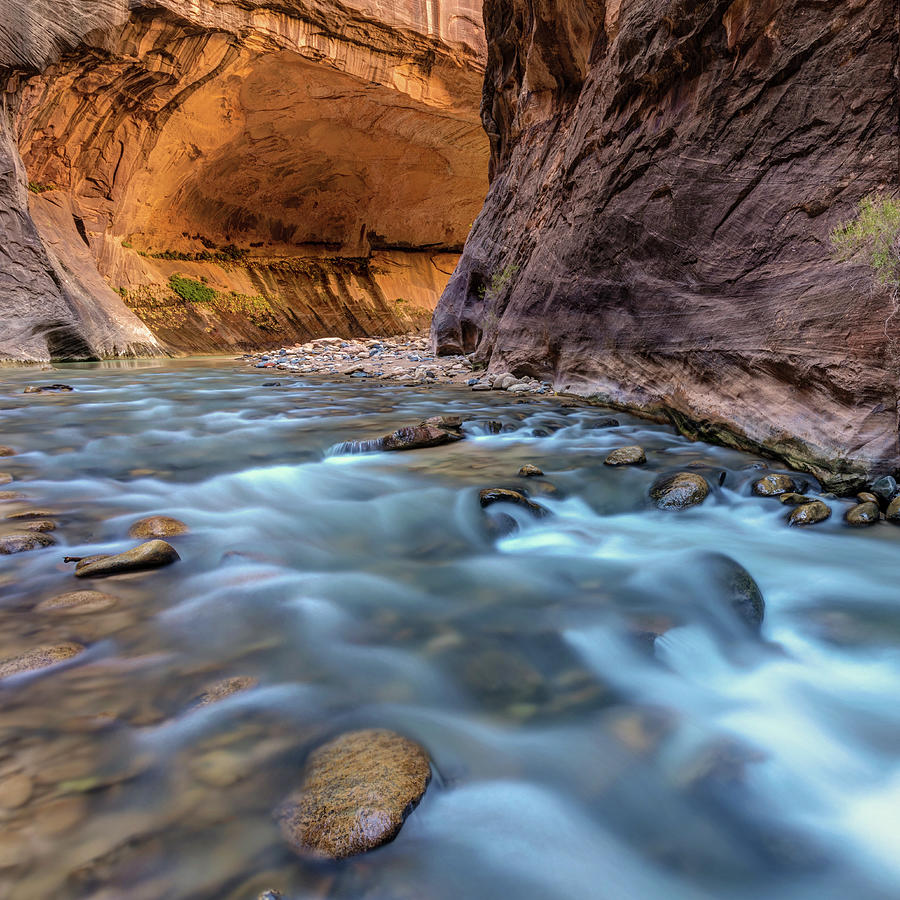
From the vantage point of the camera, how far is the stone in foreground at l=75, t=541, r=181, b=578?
76.6 inches

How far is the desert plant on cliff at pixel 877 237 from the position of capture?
2.75 metres

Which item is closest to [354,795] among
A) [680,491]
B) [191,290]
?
[680,491]

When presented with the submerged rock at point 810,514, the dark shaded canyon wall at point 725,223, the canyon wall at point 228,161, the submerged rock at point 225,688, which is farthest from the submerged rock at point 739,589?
the canyon wall at point 228,161

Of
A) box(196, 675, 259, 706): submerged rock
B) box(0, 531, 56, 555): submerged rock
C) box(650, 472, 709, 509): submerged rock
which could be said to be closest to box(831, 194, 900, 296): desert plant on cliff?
box(650, 472, 709, 509): submerged rock

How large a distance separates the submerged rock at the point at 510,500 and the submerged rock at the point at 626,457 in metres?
0.79

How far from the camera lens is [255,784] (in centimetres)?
114

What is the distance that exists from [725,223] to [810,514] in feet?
7.59

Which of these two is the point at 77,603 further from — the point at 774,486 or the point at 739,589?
the point at 774,486

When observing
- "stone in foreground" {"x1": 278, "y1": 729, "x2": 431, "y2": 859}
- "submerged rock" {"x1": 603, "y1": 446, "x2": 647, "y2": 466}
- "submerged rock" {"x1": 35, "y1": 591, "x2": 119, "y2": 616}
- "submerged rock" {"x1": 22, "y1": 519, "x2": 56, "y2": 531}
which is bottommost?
"stone in foreground" {"x1": 278, "y1": 729, "x2": 431, "y2": 859}

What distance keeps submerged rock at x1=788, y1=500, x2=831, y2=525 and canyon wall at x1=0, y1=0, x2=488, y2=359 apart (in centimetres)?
1164

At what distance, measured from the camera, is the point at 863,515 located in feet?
8.20

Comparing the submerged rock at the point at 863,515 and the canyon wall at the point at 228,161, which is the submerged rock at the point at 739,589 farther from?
the canyon wall at the point at 228,161

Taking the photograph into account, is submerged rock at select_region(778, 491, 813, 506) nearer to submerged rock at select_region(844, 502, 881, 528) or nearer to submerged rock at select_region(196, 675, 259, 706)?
submerged rock at select_region(844, 502, 881, 528)

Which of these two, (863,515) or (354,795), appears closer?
(354,795)
